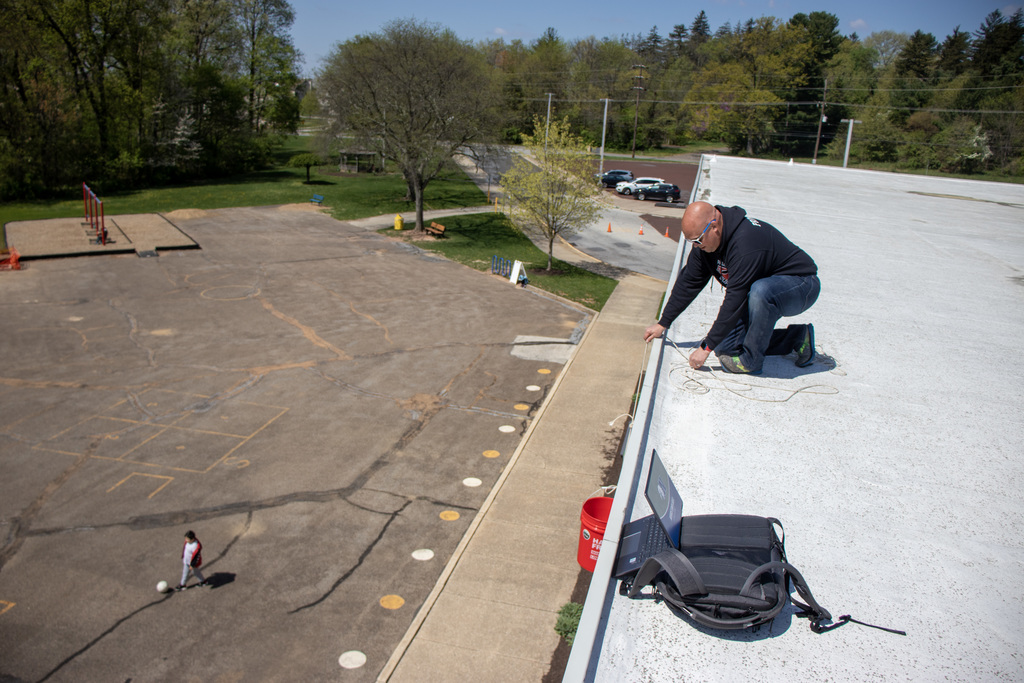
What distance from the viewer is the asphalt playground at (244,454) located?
791 cm

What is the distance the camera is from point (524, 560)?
9258mm

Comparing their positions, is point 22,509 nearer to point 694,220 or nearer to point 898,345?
point 694,220

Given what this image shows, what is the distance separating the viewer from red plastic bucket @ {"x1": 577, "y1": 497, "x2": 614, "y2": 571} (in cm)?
827

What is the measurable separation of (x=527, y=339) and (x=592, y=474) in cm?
784

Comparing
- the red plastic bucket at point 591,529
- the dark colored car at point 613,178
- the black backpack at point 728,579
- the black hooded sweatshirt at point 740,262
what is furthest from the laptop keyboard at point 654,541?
the dark colored car at point 613,178

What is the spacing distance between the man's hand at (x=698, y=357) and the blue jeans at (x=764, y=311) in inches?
7.9

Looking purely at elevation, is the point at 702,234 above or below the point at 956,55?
below

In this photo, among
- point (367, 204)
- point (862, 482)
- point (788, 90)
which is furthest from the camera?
point (788, 90)

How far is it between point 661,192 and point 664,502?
47.0 meters

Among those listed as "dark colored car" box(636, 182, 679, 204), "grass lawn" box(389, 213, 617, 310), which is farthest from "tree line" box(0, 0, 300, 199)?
"dark colored car" box(636, 182, 679, 204)

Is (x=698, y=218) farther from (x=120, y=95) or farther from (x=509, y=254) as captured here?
(x=120, y=95)

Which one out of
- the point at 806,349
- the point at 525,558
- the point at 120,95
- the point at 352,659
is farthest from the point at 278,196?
the point at 806,349

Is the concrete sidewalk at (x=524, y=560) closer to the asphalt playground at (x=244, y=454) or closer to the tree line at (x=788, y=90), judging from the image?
the asphalt playground at (x=244, y=454)

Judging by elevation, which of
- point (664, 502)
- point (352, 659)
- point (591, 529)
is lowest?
point (352, 659)
